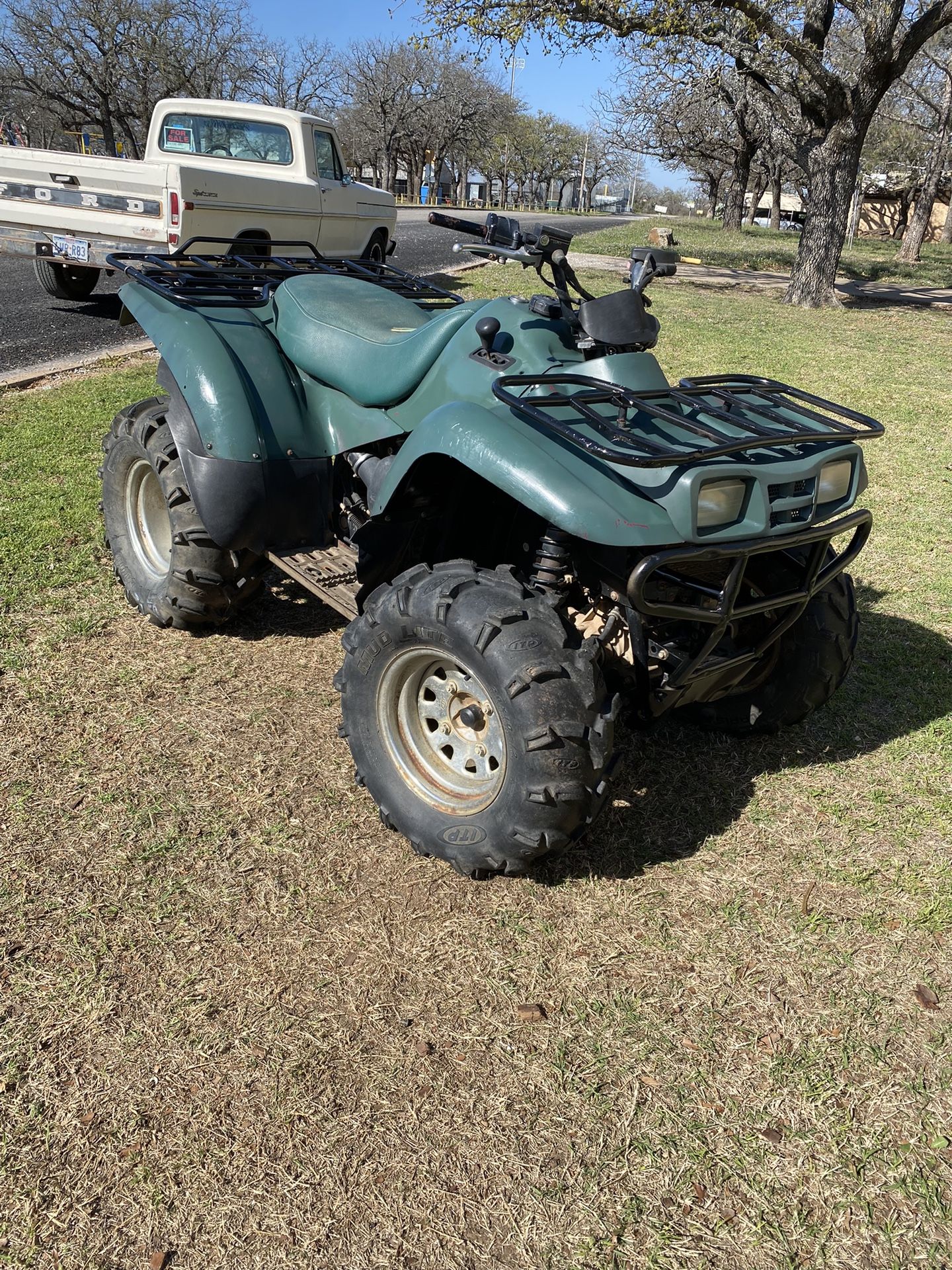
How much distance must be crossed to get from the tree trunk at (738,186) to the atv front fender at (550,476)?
37.6 metres

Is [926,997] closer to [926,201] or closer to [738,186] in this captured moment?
[926,201]

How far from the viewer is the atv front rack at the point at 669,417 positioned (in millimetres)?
2551

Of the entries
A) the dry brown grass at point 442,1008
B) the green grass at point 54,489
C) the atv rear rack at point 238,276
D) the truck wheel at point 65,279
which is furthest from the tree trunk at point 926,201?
the dry brown grass at point 442,1008

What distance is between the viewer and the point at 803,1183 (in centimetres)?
212

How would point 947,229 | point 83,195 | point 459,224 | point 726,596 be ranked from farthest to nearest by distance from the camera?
1. point 947,229
2. point 83,195
3. point 459,224
4. point 726,596

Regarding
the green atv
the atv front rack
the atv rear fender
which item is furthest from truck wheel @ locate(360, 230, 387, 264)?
the atv front rack

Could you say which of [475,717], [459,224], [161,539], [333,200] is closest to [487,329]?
[459,224]

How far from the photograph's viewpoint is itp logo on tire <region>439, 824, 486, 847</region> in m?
2.76

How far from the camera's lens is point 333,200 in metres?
11.3

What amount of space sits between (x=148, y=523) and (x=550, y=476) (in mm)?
2540

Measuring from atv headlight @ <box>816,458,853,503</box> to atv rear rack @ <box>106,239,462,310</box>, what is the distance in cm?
209

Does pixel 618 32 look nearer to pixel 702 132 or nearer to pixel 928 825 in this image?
pixel 928 825

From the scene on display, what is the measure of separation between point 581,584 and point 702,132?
3817cm

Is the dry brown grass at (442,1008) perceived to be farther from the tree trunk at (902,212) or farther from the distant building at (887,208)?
the distant building at (887,208)
